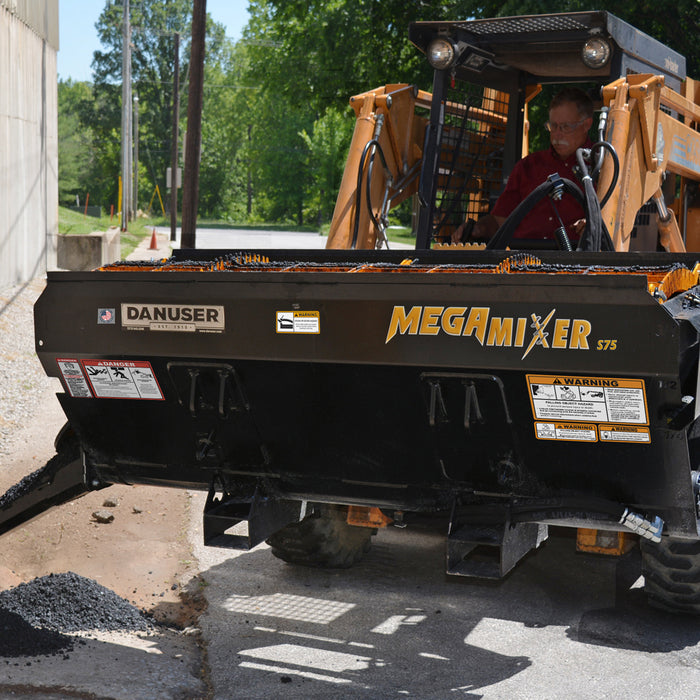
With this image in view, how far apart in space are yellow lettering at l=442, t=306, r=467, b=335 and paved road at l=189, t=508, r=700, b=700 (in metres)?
1.55

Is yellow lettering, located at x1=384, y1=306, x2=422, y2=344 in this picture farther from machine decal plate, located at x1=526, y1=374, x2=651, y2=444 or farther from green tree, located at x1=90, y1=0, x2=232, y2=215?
green tree, located at x1=90, y1=0, x2=232, y2=215

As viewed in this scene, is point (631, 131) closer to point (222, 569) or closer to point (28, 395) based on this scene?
point (222, 569)

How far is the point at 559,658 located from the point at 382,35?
16121 mm

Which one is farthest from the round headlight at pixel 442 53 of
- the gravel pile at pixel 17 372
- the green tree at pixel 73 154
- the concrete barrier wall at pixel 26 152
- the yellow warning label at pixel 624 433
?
the green tree at pixel 73 154

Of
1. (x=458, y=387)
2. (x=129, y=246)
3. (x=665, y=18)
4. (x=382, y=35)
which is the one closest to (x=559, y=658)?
(x=458, y=387)

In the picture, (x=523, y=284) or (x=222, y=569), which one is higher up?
(x=523, y=284)

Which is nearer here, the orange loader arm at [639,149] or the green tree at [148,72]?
the orange loader arm at [639,149]

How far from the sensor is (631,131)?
17.9 ft

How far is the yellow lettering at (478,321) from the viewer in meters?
3.62

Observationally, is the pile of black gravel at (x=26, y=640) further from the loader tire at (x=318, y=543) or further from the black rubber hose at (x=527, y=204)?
the black rubber hose at (x=527, y=204)

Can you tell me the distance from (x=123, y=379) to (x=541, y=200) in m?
2.45

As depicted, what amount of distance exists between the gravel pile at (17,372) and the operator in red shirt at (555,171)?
4413 mm

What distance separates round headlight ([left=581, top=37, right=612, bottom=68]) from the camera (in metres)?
5.51

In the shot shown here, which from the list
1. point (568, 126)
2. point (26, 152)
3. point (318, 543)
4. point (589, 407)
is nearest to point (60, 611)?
point (318, 543)
